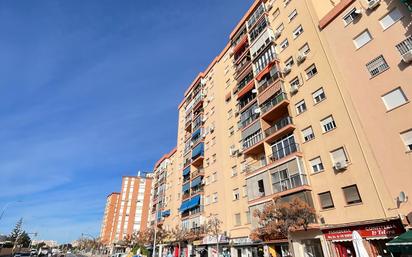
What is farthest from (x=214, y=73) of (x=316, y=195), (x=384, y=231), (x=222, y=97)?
(x=384, y=231)

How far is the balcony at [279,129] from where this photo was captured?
23312 millimetres

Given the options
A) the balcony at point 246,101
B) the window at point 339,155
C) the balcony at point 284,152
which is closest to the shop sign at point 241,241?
the balcony at point 284,152

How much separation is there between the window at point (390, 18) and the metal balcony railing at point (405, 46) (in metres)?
1.83

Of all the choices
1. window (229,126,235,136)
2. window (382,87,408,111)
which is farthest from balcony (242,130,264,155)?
window (382,87,408,111)

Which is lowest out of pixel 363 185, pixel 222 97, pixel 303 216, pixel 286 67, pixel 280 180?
pixel 303 216

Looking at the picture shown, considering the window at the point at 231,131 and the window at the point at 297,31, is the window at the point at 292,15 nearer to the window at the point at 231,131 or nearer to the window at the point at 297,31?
the window at the point at 297,31

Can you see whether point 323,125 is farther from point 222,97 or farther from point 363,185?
point 222,97

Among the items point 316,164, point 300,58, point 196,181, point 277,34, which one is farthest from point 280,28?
point 196,181

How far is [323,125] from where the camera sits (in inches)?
821

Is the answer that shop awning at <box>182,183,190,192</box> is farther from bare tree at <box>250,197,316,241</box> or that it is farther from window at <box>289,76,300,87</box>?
bare tree at <box>250,197,316,241</box>

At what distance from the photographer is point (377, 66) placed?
59.5ft

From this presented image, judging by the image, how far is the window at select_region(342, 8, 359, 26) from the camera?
68.2 ft

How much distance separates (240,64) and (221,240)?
72.0 ft

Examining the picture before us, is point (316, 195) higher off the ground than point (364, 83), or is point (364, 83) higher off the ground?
point (364, 83)
